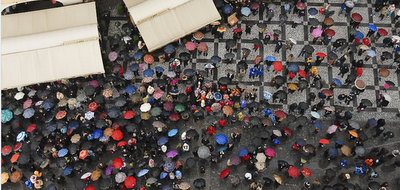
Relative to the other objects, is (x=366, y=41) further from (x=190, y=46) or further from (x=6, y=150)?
(x=6, y=150)

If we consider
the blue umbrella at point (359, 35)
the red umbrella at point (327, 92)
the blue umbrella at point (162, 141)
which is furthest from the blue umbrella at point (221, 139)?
the blue umbrella at point (359, 35)

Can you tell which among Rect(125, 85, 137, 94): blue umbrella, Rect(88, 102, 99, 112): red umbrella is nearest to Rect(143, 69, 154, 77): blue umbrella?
Rect(125, 85, 137, 94): blue umbrella

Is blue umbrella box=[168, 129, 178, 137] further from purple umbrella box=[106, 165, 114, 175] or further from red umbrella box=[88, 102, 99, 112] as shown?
→ red umbrella box=[88, 102, 99, 112]

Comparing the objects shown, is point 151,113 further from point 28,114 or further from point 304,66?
point 304,66

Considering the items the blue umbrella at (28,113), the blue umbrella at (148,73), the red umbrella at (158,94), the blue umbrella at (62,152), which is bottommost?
the blue umbrella at (62,152)

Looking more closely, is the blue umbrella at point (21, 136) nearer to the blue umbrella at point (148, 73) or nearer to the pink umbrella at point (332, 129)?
the blue umbrella at point (148, 73)

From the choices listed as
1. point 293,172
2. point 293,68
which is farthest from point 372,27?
point 293,172
